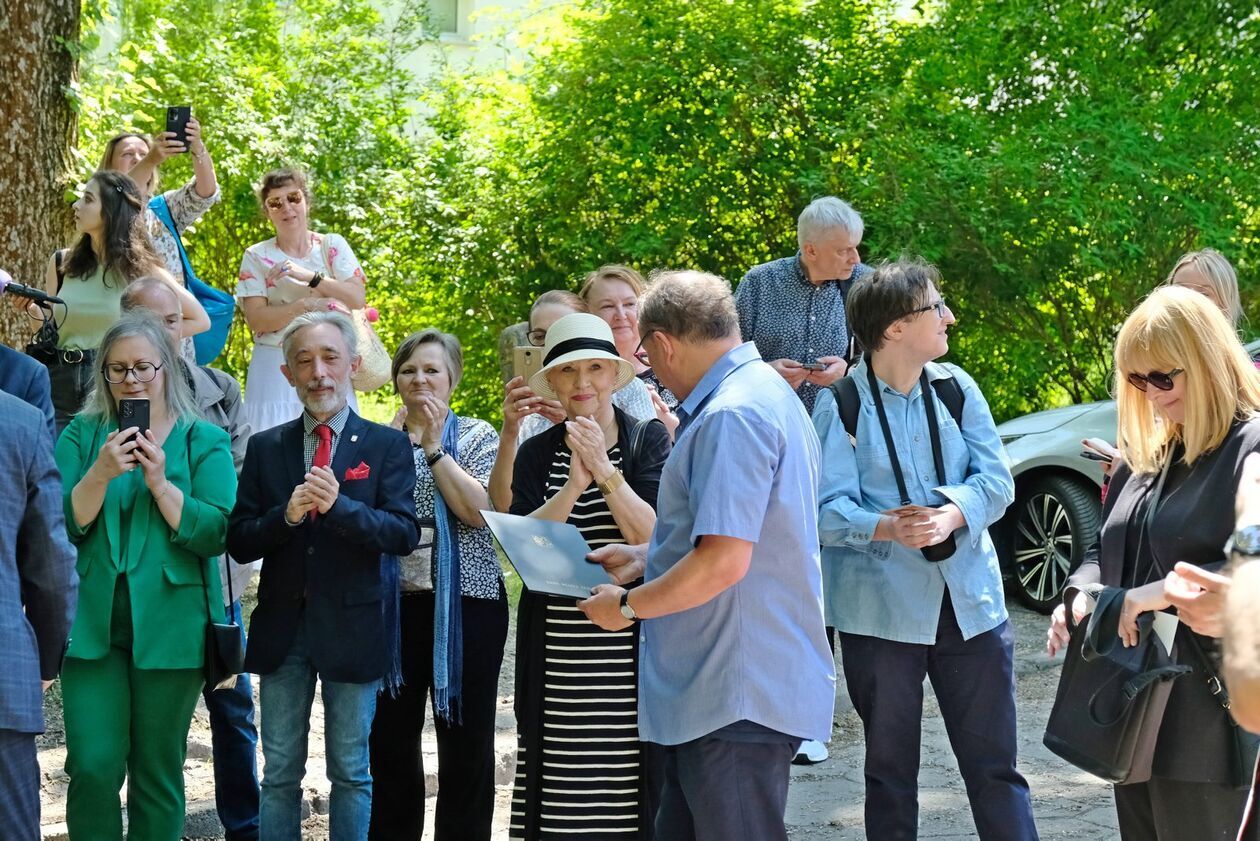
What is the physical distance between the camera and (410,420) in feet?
18.9

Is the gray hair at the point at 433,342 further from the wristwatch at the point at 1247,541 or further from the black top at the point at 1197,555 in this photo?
the wristwatch at the point at 1247,541

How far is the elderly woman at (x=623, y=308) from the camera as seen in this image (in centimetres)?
608

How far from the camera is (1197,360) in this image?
3922mm

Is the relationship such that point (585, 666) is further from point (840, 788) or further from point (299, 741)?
point (840, 788)

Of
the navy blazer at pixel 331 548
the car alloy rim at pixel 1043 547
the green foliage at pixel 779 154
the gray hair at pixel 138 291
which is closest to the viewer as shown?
the navy blazer at pixel 331 548

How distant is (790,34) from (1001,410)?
132 inches

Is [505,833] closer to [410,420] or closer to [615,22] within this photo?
[410,420]

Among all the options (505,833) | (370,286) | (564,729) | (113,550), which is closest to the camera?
(564,729)

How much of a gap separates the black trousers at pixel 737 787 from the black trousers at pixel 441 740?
5.36 ft

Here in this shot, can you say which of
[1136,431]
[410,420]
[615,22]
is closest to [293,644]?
[410,420]

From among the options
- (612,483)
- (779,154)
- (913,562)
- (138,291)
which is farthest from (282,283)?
(779,154)

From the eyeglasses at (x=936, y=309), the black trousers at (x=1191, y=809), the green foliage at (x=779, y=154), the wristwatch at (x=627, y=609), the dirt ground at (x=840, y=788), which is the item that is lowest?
the dirt ground at (x=840, y=788)

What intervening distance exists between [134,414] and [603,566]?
1.77 m

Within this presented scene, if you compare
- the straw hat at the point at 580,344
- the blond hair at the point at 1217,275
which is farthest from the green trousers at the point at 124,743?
the blond hair at the point at 1217,275
